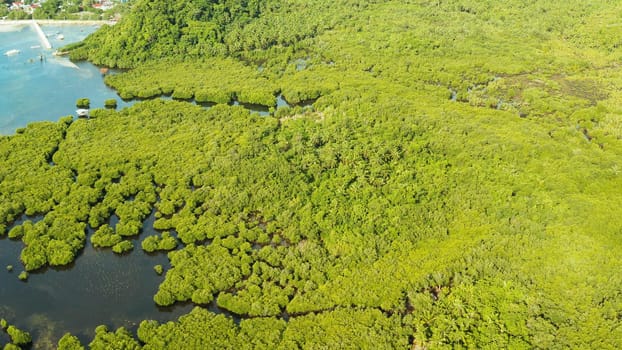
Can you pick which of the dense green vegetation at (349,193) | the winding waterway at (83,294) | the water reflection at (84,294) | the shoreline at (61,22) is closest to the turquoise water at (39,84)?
the dense green vegetation at (349,193)

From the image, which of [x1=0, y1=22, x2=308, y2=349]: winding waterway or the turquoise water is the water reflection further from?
the turquoise water

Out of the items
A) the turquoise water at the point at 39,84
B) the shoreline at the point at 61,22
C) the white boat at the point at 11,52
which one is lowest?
the turquoise water at the point at 39,84

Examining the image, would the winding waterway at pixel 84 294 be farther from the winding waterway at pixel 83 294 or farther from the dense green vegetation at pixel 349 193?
the dense green vegetation at pixel 349 193

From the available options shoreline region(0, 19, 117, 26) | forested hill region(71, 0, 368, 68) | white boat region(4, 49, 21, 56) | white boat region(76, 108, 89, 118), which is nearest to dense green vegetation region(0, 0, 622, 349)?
forested hill region(71, 0, 368, 68)

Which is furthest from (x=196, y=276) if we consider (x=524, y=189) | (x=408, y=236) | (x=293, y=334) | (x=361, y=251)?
(x=524, y=189)

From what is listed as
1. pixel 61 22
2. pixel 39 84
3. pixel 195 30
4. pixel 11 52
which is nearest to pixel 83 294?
pixel 39 84

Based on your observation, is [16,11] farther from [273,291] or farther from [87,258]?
[273,291]
